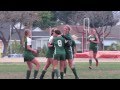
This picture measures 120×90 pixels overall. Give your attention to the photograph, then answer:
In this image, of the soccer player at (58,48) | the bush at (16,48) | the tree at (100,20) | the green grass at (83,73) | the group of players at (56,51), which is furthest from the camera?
the tree at (100,20)

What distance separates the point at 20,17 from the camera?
158 ft

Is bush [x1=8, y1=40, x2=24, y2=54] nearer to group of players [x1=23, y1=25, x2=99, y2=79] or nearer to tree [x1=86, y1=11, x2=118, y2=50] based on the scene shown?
tree [x1=86, y1=11, x2=118, y2=50]

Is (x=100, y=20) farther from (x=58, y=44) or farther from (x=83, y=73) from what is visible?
(x=58, y=44)

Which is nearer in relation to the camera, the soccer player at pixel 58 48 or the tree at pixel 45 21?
the soccer player at pixel 58 48

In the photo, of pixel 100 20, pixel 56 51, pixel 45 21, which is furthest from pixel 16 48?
pixel 56 51

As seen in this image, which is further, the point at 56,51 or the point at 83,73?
the point at 83,73

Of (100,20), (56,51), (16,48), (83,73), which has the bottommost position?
(83,73)

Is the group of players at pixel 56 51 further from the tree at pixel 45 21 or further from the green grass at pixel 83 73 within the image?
the tree at pixel 45 21

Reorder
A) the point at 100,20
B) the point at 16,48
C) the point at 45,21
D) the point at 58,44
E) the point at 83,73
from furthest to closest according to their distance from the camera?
1. the point at 45,21
2. the point at 100,20
3. the point at 16,48
4. the point at 83,73
5. the point at 58,44

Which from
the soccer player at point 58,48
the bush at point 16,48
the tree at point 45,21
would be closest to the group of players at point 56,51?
the soccer player at point 58,48
